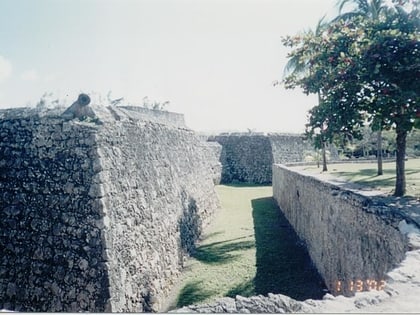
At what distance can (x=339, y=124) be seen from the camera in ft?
22.3

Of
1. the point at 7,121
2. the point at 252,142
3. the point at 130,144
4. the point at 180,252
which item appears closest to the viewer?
the point at 7,121

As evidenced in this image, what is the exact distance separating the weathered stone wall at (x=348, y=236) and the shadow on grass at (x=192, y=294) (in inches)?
96.4

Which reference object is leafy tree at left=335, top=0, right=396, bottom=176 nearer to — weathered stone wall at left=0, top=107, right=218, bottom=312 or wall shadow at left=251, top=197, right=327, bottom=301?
wall shadow at left=251, top=197, right=327, bottom=301

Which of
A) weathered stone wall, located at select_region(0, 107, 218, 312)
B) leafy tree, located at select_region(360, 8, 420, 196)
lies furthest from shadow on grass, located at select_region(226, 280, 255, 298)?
leafy tree, located at select_region(360, 8, 420, 196)

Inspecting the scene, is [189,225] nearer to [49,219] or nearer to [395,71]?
[49,219]

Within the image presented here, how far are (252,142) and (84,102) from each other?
22.2m

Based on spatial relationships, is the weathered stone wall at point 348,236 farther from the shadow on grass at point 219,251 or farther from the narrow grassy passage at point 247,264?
the shadow on grass at point 219,251

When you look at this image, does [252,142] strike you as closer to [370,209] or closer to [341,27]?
[341,27]

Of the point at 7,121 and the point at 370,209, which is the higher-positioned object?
the point at 7,121

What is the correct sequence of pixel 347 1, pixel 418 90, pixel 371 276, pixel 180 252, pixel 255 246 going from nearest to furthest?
pixel 371 276, pixel 418 90, pixel 180 252, pixel 255 246, pixel 347 1

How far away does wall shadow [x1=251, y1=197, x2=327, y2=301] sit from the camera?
7.12 metres

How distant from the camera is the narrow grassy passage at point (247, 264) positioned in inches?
281

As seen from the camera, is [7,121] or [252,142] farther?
[252,142]

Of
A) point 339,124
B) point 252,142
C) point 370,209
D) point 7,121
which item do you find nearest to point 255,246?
point 339,124
